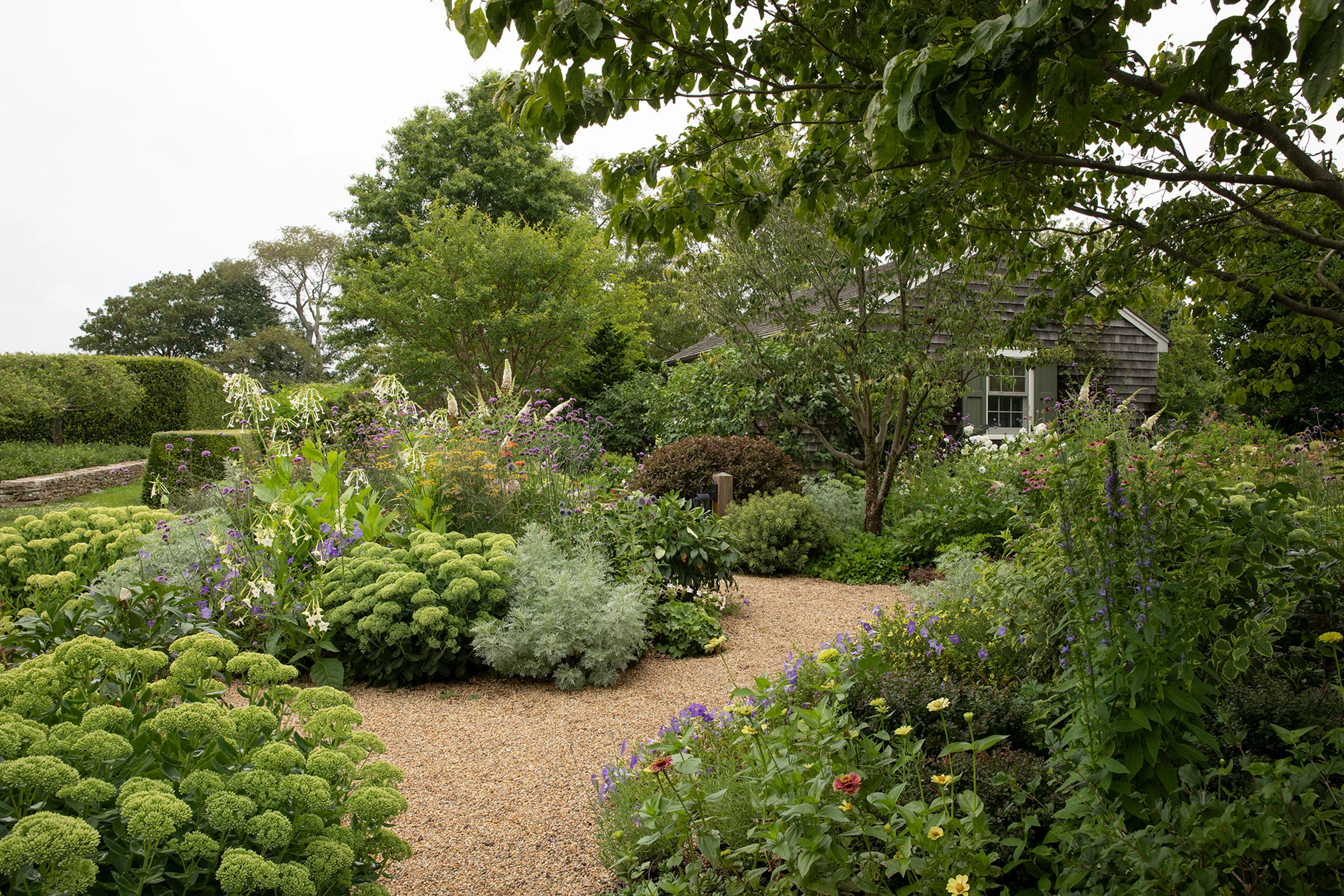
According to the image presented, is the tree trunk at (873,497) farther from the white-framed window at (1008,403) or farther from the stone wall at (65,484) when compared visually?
the stone wall at (65,484)

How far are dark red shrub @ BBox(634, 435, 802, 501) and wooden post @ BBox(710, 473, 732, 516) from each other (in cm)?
27

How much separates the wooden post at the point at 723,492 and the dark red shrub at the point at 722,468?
27 cm

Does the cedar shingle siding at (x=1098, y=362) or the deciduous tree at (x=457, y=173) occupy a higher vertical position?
the deciduous tree at (x=457, y=173)

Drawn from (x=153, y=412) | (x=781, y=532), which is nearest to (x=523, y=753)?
(x=781, y=532)

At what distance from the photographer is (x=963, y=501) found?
7.49m

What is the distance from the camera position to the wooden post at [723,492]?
8.48 metres

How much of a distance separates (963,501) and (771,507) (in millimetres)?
1895

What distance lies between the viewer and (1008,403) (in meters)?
13.3

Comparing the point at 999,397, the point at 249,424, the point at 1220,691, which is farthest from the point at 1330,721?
the point at 999,397

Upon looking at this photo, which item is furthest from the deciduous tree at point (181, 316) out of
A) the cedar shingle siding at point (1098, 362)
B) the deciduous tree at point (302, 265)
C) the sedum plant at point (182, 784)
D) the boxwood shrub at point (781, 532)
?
the sedum plant at point (182, 784)

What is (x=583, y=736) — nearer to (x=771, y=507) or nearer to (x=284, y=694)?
(x=284, y=694)

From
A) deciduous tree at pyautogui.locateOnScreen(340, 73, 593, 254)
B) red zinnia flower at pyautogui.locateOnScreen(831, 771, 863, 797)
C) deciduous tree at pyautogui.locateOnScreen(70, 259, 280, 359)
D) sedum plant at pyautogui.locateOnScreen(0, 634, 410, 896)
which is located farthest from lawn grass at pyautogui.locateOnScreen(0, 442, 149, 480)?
deciduous tree at pyautogui.locateOnScreen(70, 259, 280, 359)

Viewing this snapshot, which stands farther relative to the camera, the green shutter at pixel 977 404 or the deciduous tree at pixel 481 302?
the deciduous tree at pixel 481 302

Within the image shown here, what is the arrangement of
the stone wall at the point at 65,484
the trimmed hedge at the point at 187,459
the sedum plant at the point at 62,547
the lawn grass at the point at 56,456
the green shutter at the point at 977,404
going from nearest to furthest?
the sedum plant at the point at 62,547
the trimmed hedge at the point at 187,459
the stone wall at the point at 65,484
the green shutter at the point at 977,404
the lawn grass at the point at 56,456
